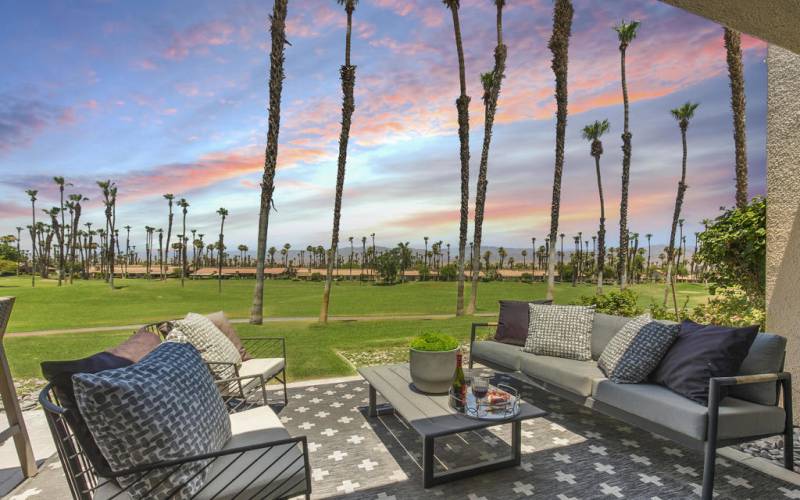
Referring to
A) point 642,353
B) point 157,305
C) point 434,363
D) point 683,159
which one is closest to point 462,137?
point 642,353

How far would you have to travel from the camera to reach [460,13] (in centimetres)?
1324

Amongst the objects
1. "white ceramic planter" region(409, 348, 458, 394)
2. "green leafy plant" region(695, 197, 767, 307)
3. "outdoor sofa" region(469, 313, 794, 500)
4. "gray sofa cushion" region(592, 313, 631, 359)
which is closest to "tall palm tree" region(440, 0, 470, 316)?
"green leafy plant" region(695, 197, 767, 307)

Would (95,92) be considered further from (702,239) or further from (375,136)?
(702,239)

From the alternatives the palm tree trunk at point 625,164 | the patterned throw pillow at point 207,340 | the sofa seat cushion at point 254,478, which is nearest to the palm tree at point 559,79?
the palm tree trunk at point 625,164

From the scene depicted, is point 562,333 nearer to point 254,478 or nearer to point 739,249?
point 739,249

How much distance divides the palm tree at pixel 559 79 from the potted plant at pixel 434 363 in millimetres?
9829

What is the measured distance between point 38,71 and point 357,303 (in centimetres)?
2144

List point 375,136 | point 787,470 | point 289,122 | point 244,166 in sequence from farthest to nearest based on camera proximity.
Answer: point 244,166 → point 375,136 → point 289,122 → point 787,470

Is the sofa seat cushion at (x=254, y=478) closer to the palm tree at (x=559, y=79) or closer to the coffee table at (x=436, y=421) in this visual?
the coffee table at (x=436, y=421)

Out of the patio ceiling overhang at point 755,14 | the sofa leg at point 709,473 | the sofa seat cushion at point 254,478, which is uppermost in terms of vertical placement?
the patio ceiling overhang at point 755,14

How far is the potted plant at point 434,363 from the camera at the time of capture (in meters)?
2.86

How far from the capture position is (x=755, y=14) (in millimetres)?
2316

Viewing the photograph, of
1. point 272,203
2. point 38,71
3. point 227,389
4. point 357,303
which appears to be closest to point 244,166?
point 272,203

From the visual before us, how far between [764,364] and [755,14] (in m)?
2.12
